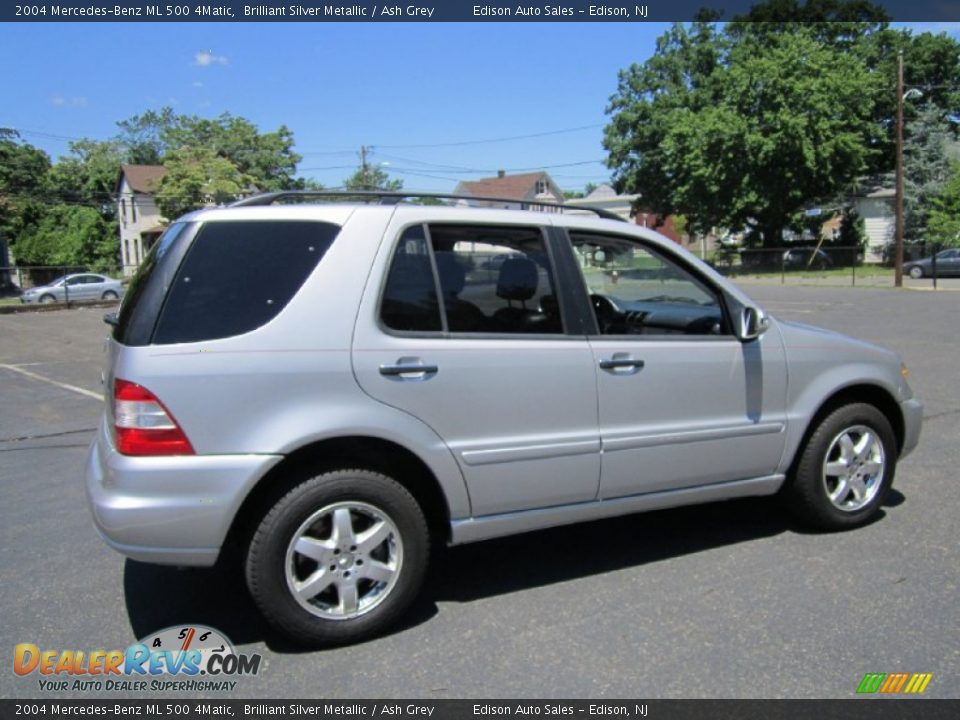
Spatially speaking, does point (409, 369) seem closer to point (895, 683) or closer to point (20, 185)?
point (895, 683)

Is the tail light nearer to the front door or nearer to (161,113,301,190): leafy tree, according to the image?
the front door

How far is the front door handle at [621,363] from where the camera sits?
12.8ft

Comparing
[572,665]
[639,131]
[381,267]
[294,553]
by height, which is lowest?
[572,665]

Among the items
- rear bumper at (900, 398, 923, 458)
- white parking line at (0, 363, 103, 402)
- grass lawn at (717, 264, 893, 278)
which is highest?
grass lawn at (717, 264, 893, 278)

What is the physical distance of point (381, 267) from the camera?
3559 millimetres

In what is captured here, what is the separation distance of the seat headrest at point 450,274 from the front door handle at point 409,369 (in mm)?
379

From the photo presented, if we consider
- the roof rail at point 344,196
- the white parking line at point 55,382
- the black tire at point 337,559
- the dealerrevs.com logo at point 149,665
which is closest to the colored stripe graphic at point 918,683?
the black tire at point 337,559

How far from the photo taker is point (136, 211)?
58688 millimetres

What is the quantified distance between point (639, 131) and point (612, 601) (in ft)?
161

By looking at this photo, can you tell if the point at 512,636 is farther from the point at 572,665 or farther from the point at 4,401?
the point at 4,401

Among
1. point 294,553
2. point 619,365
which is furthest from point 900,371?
point 294,553

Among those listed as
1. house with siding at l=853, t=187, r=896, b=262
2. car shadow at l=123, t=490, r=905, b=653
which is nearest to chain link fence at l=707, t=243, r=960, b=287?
house with siding at l=853, t=187, r=896, b=262

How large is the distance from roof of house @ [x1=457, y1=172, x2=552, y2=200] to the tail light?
248 feet
